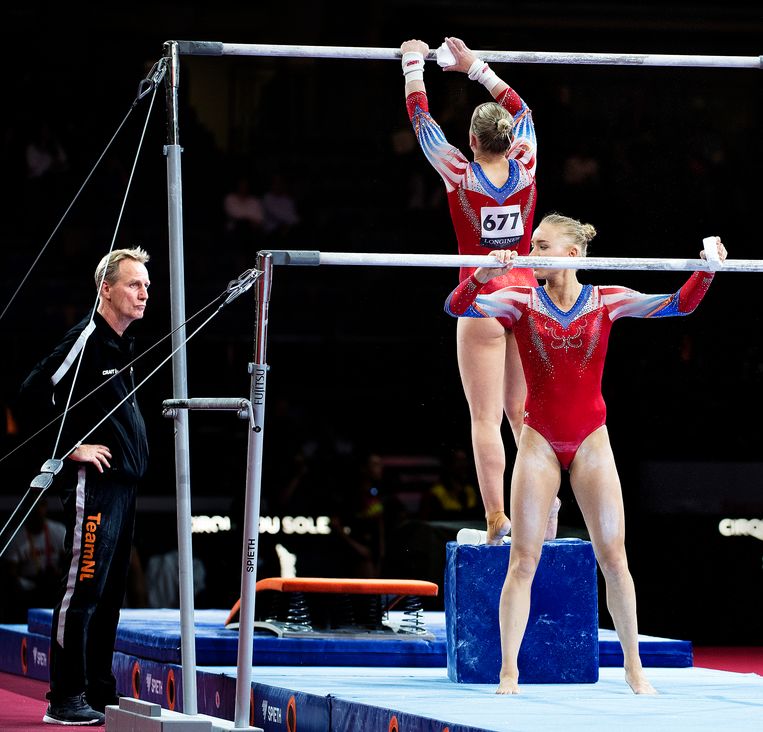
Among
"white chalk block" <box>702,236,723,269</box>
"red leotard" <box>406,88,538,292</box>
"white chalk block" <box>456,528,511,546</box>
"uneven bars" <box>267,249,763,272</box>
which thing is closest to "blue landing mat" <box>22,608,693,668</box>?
"white chalk block" <box>456,528,511,546</box>

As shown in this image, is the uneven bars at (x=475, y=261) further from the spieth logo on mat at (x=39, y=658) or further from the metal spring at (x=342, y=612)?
the spieth logo on mat at (x=39, y=658)

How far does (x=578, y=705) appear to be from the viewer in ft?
14.8

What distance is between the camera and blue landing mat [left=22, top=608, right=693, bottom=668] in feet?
19.2

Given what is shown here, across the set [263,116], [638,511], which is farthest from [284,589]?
[263,116]

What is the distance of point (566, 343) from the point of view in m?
4.97

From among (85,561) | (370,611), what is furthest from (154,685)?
(85,561)

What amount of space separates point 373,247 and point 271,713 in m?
6.47

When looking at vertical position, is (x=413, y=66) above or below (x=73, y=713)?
above

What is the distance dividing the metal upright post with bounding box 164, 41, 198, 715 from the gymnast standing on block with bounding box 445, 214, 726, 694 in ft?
3.14

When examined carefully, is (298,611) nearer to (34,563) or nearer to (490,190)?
(490,190)

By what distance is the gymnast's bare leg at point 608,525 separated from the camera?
4.91 metres

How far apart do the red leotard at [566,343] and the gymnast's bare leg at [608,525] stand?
0.06 meters

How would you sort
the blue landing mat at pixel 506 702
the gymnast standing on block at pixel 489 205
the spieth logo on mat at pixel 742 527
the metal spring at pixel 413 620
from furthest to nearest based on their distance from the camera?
the spieth logo on mat at pixel 742 527 < the metal spring at pixel 413 620 < the gymnast standing on block at pixel 489 205 < the blue landing mat at pixel 506 702

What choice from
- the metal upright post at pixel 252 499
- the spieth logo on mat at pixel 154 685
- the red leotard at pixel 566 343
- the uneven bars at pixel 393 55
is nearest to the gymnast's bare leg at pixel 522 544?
the red leotard at pixel 566 343
